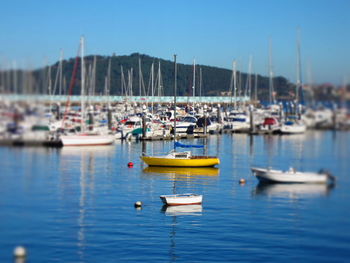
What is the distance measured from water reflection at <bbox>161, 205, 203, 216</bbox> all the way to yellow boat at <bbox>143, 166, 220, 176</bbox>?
32.3ft

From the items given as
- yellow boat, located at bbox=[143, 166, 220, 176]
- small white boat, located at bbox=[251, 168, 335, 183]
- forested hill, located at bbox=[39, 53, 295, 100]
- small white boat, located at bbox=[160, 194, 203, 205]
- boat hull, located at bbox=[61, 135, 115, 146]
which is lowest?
small white boat, located at bbox=[160, 194, 203, 205]

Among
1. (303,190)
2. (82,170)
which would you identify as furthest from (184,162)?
(303,190)

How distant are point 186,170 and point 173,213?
1233 centimetres

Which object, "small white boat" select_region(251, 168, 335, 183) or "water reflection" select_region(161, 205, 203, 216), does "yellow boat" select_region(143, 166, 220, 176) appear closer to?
"water reflection" select_region(161, 205, 203, 216)

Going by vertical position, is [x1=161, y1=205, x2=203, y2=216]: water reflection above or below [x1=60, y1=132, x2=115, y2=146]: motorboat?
below

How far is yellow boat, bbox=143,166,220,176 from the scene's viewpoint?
112 ft

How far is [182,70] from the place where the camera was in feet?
155

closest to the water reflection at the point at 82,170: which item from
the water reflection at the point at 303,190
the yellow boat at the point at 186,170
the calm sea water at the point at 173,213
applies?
the calm sea water at the point at 173,213

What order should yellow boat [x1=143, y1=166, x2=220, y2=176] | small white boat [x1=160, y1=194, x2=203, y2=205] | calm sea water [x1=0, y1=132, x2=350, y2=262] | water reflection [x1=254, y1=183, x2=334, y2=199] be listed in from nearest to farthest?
water reflection [x1=254, y1=183, x2=334, y2=199]
calm sea water [x1=0, y1=132, x2=350, y2=262]
small white boat [x1=160, y1=194, x2=203, y2=205]
yellow boat [x1=143, y1=166, x2=220, y2=176]

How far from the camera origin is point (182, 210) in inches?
930

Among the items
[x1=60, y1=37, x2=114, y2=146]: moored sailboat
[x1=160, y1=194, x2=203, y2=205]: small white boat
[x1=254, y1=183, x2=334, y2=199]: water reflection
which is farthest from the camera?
[x1=60, y1=37, x2=114, y2=146]: moored sailboat

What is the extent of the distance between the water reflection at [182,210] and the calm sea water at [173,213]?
4cm

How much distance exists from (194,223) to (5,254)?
8888 mm

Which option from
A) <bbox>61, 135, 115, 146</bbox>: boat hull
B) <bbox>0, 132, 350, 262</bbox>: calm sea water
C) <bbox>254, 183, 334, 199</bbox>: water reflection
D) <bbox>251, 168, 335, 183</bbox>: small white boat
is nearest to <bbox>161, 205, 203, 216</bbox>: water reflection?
<bbox>0, 132, 350, 262</bbox>: calm sea water
